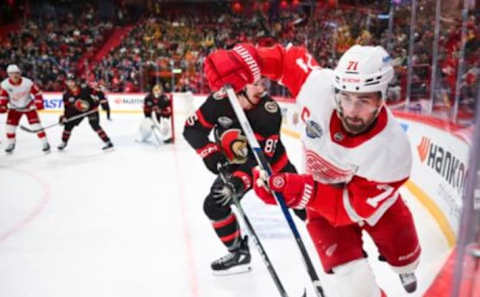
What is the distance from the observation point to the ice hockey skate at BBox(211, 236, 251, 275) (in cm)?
225

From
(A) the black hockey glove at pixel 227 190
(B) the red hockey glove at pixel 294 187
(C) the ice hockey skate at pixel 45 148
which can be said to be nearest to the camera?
(B) the red hockey glove at pixel 294 187

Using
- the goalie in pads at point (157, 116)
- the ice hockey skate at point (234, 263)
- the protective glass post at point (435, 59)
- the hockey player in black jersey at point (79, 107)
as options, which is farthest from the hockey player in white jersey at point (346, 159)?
the goalie in pads at point (157, 116)

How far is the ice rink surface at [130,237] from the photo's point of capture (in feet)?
6.92

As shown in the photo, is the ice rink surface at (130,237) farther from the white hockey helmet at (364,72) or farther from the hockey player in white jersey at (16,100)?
the white hockey helmet at (364,72)

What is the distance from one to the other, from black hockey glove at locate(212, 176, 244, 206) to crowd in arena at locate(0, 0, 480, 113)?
111cm

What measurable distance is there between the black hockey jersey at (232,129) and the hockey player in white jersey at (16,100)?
4.06 m

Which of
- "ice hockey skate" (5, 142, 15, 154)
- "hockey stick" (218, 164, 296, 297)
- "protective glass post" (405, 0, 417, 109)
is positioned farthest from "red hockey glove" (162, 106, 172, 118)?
"hockey stick" (218, 164, 296, 297)

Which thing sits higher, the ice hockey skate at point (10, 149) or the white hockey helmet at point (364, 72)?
the white hockey helmet at point (364, 72)

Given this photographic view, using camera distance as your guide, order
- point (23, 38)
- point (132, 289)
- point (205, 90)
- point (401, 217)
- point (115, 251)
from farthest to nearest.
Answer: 1. point (23, 38)
2. point (205, 90)
3. point (115, 251)
4. point (132, 289)
5. point (401, 217)

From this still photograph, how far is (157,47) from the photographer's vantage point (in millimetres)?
10742

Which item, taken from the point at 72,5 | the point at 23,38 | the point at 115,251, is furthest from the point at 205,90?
the point at 72,5

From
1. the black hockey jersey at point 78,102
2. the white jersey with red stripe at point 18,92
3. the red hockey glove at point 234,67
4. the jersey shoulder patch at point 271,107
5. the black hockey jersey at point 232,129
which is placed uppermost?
the red hockey glove at point 234,67

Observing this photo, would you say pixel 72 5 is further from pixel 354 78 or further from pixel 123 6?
pixel 354 78

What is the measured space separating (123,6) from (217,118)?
14.7 metres
